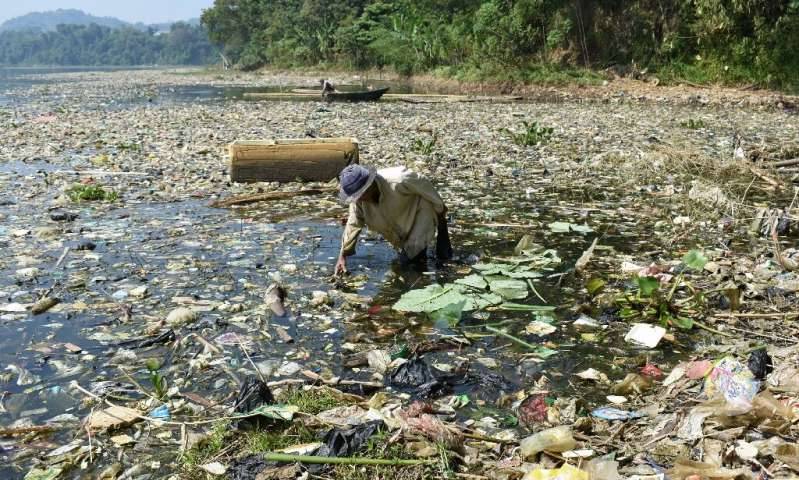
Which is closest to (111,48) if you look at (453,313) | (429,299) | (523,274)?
(523,274)

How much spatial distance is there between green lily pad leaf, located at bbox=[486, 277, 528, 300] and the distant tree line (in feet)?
499

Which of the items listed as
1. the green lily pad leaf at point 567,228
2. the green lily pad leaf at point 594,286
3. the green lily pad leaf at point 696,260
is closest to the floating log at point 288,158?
the green lily pad leaf at point 567,228

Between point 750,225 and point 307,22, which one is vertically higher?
point 307,22

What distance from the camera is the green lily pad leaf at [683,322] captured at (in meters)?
4.41

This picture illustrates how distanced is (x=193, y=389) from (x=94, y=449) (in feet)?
→ 2.28

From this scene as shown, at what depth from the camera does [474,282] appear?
533cm

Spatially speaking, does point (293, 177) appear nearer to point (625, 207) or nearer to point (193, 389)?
point (625, 207)

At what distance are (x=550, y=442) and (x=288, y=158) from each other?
6811 millimetres

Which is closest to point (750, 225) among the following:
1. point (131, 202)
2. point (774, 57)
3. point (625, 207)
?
point (625, 207)

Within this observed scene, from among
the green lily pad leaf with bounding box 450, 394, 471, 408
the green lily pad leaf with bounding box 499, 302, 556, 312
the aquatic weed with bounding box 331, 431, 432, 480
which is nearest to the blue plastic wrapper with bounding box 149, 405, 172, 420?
the aquatic weed with bounding box 331, 431, 432, 480

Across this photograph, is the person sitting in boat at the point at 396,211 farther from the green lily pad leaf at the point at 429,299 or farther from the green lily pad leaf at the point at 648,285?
the green lily pad leaf at the point at 648,285

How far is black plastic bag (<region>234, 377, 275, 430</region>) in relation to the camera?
3.43m

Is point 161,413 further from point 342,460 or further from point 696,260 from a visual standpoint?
point 696,260

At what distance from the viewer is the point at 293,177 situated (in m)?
9.29
